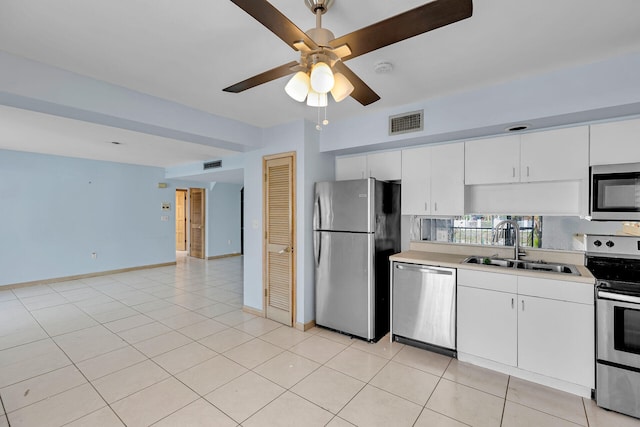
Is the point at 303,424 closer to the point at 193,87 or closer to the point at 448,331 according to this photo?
the point at 448,331

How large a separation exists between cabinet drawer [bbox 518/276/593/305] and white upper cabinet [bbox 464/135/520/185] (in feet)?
3.13

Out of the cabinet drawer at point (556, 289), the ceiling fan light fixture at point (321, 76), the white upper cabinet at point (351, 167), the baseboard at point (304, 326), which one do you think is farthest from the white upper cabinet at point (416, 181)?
the ceiling fan light fixture at point (321, 76)

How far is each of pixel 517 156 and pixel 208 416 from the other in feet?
11.0

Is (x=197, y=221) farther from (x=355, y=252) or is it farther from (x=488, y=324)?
(x=488, y=324)

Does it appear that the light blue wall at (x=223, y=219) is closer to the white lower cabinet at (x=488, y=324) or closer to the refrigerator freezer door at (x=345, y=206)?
the refrigerator freezer door at (x=345, y=206)

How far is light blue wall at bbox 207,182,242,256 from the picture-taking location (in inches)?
321

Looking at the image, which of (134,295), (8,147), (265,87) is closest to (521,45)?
(265,87)

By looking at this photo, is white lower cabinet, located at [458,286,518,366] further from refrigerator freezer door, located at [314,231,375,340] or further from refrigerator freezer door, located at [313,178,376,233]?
refrigerator freezer door, located at [313,178,376,233]

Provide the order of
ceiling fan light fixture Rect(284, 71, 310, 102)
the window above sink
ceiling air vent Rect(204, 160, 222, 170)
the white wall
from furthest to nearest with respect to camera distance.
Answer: ceiling air vent Rect(204, 160, 222, 170) → the window above sink → the white wall → ceiling fan light fixture Rect(284, 71, 310, 102)

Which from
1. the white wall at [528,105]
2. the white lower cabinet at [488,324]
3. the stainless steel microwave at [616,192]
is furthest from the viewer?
the white lower cabinet at [488,324]

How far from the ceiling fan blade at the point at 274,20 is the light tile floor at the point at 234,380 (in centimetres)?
227

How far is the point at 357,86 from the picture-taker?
171 cm

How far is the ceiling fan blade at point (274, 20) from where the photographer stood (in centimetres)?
109

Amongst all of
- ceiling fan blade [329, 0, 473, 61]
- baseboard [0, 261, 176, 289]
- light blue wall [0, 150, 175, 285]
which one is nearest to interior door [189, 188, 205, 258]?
light blue wall [0, 150, 175, 285]
